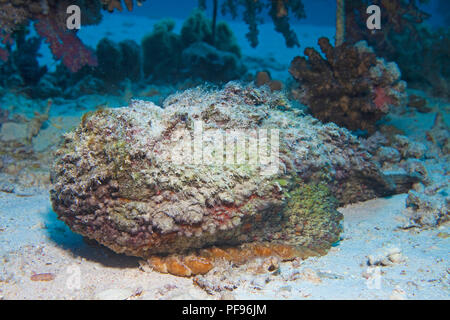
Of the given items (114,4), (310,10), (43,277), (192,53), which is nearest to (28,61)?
(192,53)

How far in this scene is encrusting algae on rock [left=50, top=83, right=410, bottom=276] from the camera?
2.34 meters

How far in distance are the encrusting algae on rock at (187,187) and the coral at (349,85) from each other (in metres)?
2.73

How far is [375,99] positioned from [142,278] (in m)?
5.03

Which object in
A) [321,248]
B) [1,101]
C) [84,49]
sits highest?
[84,49]

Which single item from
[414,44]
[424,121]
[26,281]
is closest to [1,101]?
[26,281]

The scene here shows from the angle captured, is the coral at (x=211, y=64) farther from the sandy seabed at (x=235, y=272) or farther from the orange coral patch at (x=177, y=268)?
the orange coral patch at (x=177, y=268)

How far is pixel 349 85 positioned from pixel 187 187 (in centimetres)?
414

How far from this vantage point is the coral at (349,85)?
17.0ft

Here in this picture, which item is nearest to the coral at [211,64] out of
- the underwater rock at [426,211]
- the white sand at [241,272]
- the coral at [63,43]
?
the coral at [63,43]

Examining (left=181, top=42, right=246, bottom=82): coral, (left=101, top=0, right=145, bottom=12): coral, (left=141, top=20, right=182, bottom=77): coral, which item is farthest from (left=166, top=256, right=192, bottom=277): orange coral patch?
(left=141, top=20, right=182, bottom=77): coral

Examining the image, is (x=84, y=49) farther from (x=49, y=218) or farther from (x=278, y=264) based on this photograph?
(x=278, y=264)

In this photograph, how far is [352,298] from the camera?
6.50 feet

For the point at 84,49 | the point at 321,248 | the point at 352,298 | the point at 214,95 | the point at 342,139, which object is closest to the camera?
the point at 352,298

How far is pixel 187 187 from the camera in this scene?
2.34m
